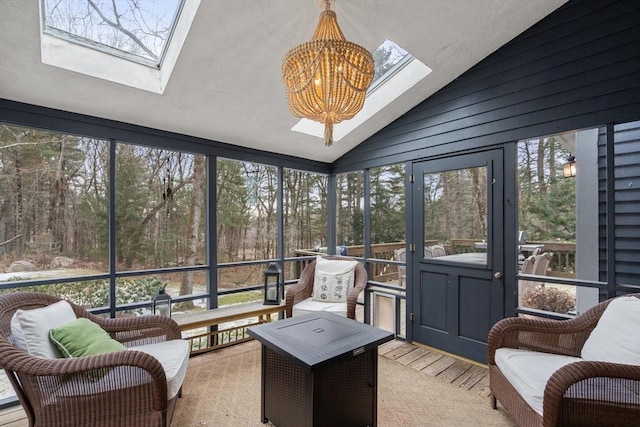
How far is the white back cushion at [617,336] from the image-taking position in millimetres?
1721

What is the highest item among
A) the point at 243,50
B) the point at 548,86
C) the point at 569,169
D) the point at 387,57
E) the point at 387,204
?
the point at 387,57

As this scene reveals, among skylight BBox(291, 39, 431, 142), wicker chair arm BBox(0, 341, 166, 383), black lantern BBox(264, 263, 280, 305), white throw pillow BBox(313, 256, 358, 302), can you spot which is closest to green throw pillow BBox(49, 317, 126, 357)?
wicker chair arm BBox(0, 341, 166, 383)

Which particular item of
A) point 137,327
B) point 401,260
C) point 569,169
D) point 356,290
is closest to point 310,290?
point 356,290

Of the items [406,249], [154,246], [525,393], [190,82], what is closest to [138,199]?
[154,246]

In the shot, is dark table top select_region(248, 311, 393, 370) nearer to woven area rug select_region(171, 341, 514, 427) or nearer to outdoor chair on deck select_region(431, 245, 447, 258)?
woven area rug select_region(171, 341, 514, 427)

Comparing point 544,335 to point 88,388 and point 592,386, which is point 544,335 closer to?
point 592,386

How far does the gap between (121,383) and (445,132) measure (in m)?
3.53

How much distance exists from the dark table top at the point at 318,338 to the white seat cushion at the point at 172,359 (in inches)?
19.3

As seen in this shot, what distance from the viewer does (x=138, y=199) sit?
13.7 ft

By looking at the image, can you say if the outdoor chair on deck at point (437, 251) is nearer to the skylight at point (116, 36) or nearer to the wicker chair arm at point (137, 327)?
the wicker chair arm at point (137, 327)

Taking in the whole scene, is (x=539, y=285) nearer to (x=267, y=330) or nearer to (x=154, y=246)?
(x=267, y=330)

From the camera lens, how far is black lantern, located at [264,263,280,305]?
3.71m

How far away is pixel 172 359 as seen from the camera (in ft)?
6.64

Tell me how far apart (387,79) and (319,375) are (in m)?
3.18
